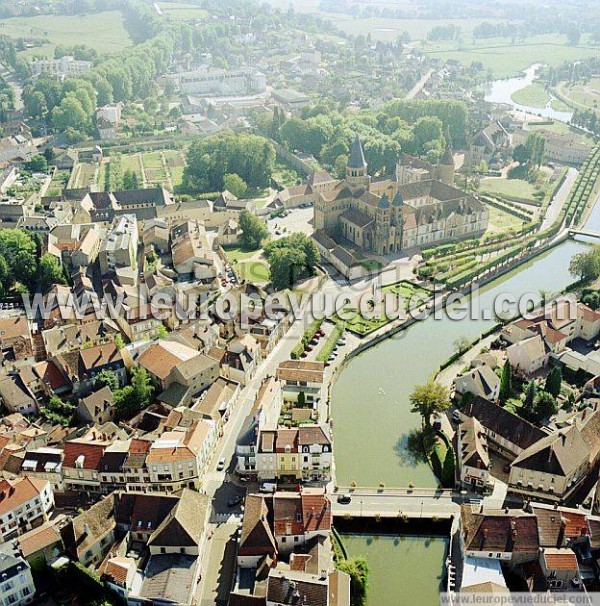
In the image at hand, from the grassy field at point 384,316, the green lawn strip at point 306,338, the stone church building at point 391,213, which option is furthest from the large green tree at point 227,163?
the green lawn strip at point 306,338

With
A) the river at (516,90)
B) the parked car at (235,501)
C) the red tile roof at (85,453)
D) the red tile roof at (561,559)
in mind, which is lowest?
the river at (516,90)

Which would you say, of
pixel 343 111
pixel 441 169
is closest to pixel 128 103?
pixel 343 111

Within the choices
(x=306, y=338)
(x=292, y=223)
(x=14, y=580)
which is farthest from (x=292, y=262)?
(x=14, y=580)

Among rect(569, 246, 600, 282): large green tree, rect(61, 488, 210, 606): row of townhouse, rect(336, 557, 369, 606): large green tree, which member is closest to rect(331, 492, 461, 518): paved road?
rect(336, 557, 369, 606): large green tree

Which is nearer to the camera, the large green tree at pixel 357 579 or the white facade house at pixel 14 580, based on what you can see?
the white facade house at pixel 14 580

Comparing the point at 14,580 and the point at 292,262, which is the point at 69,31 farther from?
the point at 14,580

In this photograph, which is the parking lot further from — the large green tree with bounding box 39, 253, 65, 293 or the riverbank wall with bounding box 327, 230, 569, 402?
the large green tree with bounding box 39, 253, 65, 293

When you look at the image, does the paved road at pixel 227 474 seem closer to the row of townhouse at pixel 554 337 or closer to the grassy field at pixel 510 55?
the row of townhouse at pixel 554 337
